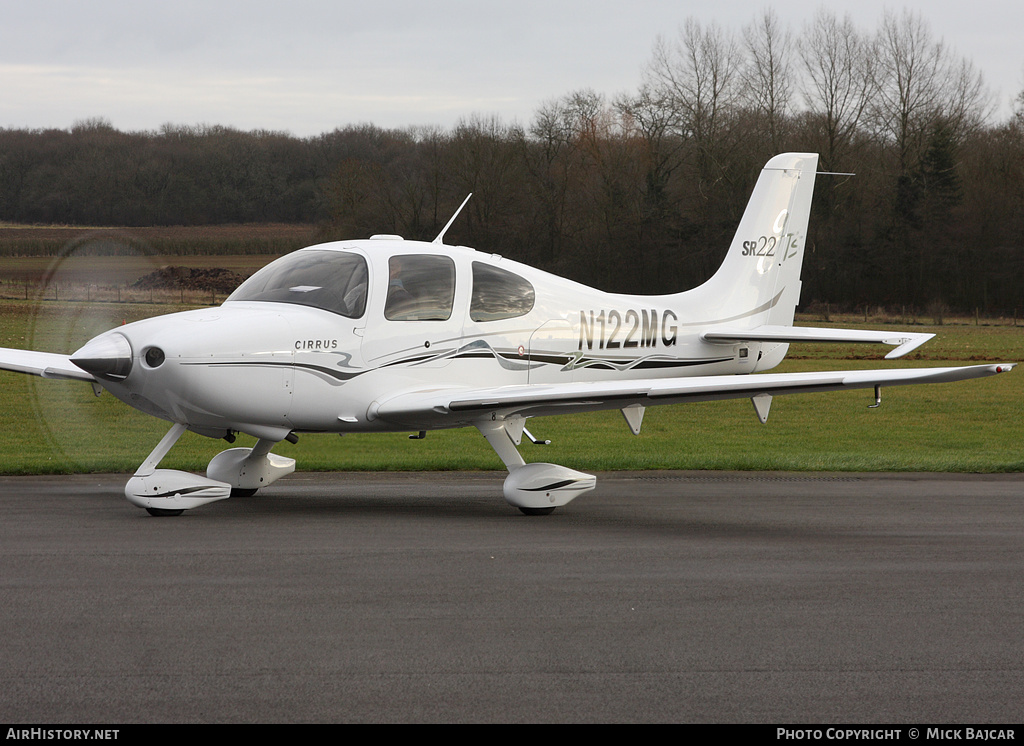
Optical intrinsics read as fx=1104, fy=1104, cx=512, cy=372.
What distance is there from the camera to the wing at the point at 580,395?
29.3 feet

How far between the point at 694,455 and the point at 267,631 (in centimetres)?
1133

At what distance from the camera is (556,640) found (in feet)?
17.4

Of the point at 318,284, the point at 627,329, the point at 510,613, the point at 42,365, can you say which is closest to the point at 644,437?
the point at 627,329

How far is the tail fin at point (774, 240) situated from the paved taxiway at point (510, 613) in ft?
12.1

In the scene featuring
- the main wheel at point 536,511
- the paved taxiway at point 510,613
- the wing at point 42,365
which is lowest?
the main wheel at point 536,511

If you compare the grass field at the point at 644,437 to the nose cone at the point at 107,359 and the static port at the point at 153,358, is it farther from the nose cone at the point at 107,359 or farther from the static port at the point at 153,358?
the static port at the point at 153,358

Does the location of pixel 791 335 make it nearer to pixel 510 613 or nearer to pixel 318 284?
pixel 318 284

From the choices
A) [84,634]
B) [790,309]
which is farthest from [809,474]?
[84,634]

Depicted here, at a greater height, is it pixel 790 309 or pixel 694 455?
pixel 790 309

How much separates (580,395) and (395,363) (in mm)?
1745

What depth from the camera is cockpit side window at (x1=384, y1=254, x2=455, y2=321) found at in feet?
32.7

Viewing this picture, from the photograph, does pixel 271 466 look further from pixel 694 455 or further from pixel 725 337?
pixel 694 455

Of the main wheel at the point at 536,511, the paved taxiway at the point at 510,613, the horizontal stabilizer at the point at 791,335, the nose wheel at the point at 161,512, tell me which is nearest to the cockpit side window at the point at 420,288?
the paved taxiway at the point at 510,613

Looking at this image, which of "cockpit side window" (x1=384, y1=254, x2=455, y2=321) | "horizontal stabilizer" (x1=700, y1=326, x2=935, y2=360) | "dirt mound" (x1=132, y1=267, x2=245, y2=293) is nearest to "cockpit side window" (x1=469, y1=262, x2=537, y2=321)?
"cockpit side window" (x1=384, y1=254, x2=455, y2=321)
